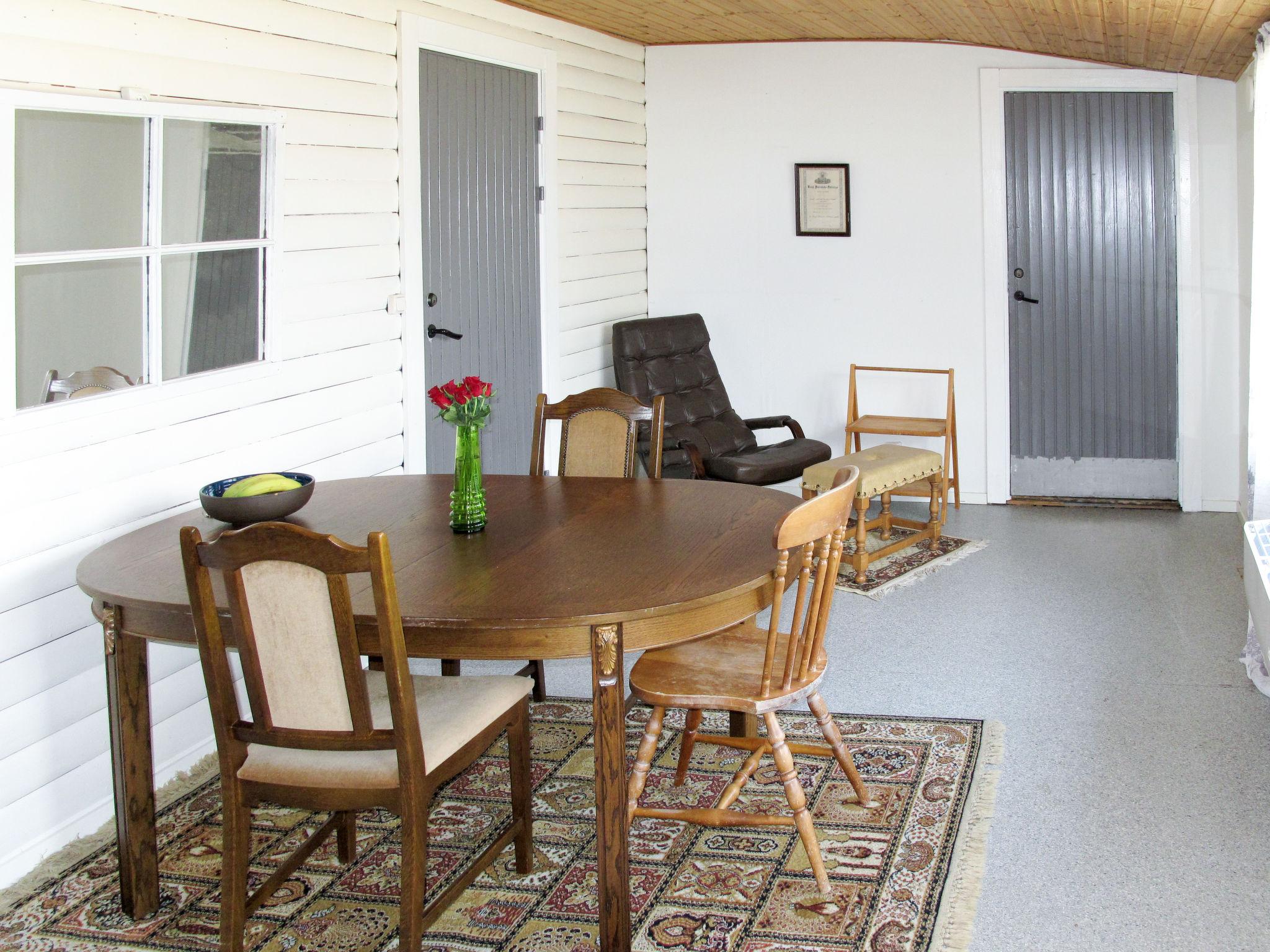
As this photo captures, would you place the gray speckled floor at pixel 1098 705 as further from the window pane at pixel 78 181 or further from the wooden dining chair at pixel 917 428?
the window pane at pixel 78 181

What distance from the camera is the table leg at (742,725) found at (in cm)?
331

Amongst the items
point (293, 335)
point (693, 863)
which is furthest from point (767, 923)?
point (293, 335)

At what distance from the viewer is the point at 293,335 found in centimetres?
390

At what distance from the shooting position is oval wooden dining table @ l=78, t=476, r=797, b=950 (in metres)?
2.37

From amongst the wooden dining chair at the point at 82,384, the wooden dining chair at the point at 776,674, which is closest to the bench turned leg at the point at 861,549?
the wooden dining chair at the point at 776,674

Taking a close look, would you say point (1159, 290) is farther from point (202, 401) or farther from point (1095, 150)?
point (202, 401)

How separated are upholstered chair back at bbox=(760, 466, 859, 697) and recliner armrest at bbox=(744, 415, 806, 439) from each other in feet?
10.5

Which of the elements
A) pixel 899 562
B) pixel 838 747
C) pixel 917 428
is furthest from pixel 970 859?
pixel 917 428

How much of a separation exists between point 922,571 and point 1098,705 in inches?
60.2

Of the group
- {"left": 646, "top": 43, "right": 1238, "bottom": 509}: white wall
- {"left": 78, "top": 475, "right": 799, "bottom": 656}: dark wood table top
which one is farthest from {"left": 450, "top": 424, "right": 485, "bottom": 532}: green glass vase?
{"left": 646, "top": 43, "right": 1238, "bottom": 509}: white wall

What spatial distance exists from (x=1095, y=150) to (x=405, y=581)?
477cm

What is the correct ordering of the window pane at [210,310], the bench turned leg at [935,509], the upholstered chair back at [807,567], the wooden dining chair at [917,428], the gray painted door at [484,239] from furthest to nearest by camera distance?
the wooden dining chair at [917,428] → the bench turned leg at [935,509] → the gray painted door at [484,239] → the window pane at [210,310] → the upholstered chair back at [807,567]

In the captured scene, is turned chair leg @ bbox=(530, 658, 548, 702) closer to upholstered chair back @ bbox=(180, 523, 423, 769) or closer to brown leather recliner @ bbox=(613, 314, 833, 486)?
upholstered chair back @ bbox=(180, 523, 423, 769)

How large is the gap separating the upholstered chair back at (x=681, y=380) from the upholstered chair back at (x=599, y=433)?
1.75m
